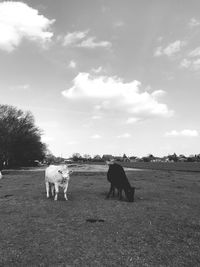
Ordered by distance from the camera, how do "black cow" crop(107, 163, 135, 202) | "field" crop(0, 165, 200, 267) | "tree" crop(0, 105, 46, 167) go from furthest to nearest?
"tree" crop(0, 105, 46, 167) → "black cow" crop(107, 163, 135, 202) → "field" crop(0, 165, 200, 267)

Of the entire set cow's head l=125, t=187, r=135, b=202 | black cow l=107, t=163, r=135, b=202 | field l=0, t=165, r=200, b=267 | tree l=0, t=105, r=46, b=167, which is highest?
tree l=0, t=105, r=46, b=167

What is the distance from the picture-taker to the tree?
66.5 meters

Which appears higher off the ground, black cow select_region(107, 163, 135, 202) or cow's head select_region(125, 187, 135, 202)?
black cow select_region(107, 163, 135, 202)

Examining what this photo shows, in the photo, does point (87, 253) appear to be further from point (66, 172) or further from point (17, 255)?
point (66, 172)

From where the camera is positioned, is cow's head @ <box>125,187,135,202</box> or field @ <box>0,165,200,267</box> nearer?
field @ <box>0,165,200,267</box>

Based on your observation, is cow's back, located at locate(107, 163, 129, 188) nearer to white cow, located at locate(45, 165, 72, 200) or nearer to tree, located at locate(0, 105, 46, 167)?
white cow, located at locate(45, 165, 72, 200)

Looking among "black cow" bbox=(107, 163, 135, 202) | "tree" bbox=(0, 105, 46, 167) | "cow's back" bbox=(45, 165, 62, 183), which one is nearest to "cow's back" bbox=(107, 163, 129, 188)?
"black cow" bbox=(107, 163, 135, 202)

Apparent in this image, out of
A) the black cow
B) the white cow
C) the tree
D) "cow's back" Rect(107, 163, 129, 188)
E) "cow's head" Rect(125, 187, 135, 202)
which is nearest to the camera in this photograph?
the white cow

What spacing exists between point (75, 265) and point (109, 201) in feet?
30.7

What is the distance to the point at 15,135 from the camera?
70.4m

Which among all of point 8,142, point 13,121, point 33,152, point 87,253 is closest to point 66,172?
point 87,253

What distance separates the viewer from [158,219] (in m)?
11.7

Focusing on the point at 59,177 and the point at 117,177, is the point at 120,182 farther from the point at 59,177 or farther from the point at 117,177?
the point at 59,177

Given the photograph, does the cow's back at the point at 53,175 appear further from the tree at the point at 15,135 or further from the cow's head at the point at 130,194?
the tree at the point at 15,135
